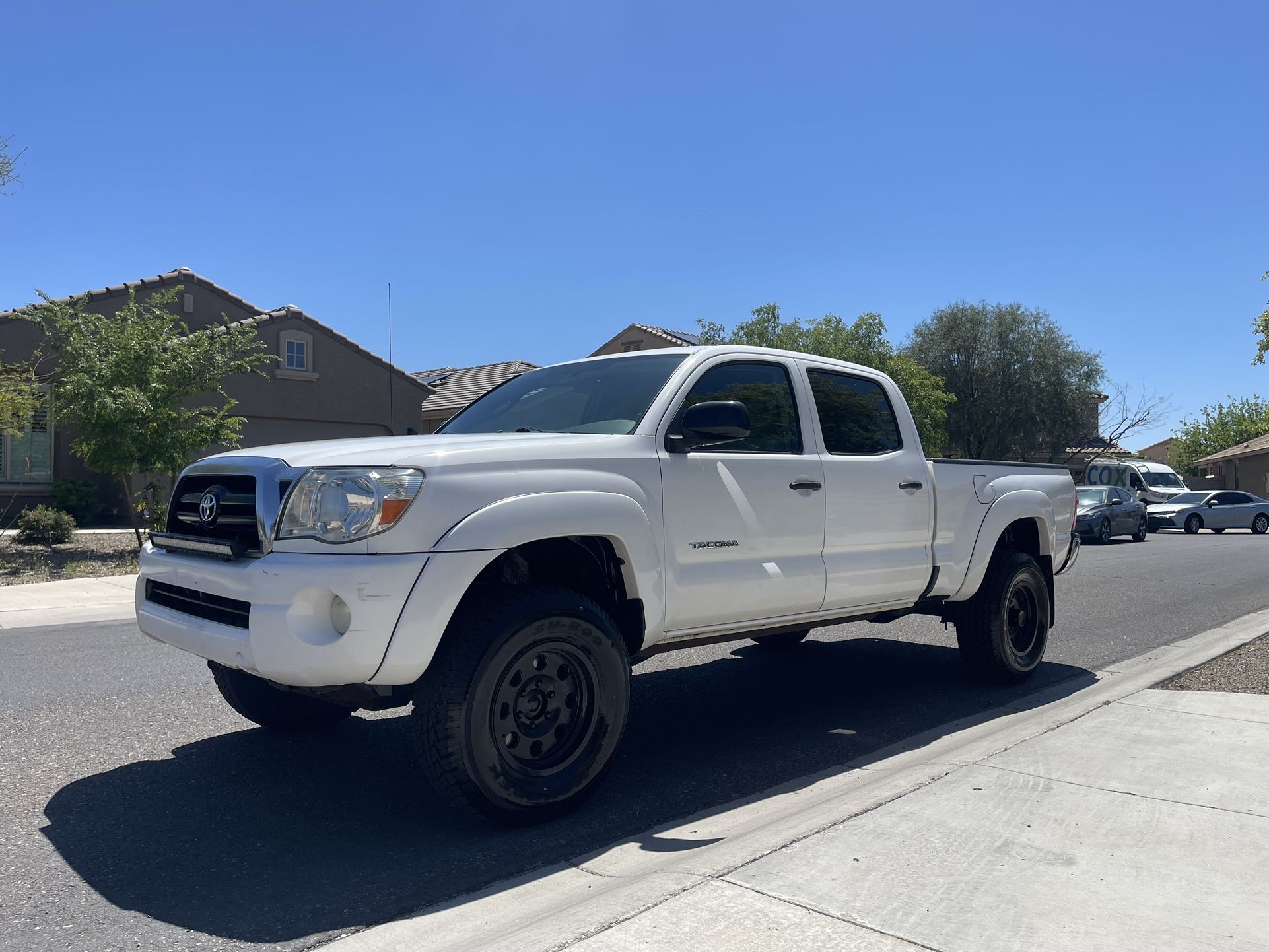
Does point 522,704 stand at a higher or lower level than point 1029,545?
lower

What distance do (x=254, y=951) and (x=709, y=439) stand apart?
8.90ft

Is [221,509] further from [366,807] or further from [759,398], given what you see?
[759,398]

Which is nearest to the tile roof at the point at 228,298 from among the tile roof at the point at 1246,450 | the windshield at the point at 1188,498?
the windshield at the point at 1188,498

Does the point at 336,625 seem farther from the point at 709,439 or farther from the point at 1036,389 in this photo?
the point at 1036,389

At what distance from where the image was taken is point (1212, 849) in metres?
3.66

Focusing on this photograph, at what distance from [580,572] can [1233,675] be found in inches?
201

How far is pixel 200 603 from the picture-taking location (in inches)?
159

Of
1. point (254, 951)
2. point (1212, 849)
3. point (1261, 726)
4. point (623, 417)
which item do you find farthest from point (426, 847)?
point (1261, 726)

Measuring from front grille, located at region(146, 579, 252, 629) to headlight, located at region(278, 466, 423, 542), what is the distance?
0.35m

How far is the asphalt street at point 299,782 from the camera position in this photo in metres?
3.30

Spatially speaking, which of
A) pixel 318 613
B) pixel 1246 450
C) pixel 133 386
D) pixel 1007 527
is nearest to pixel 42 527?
pixel 133 386

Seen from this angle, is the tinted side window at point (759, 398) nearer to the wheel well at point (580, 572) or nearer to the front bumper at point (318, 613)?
the wheel well at point (580, 572)

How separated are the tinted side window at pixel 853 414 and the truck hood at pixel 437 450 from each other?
1.52 m

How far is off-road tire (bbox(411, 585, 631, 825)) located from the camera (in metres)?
3.68
